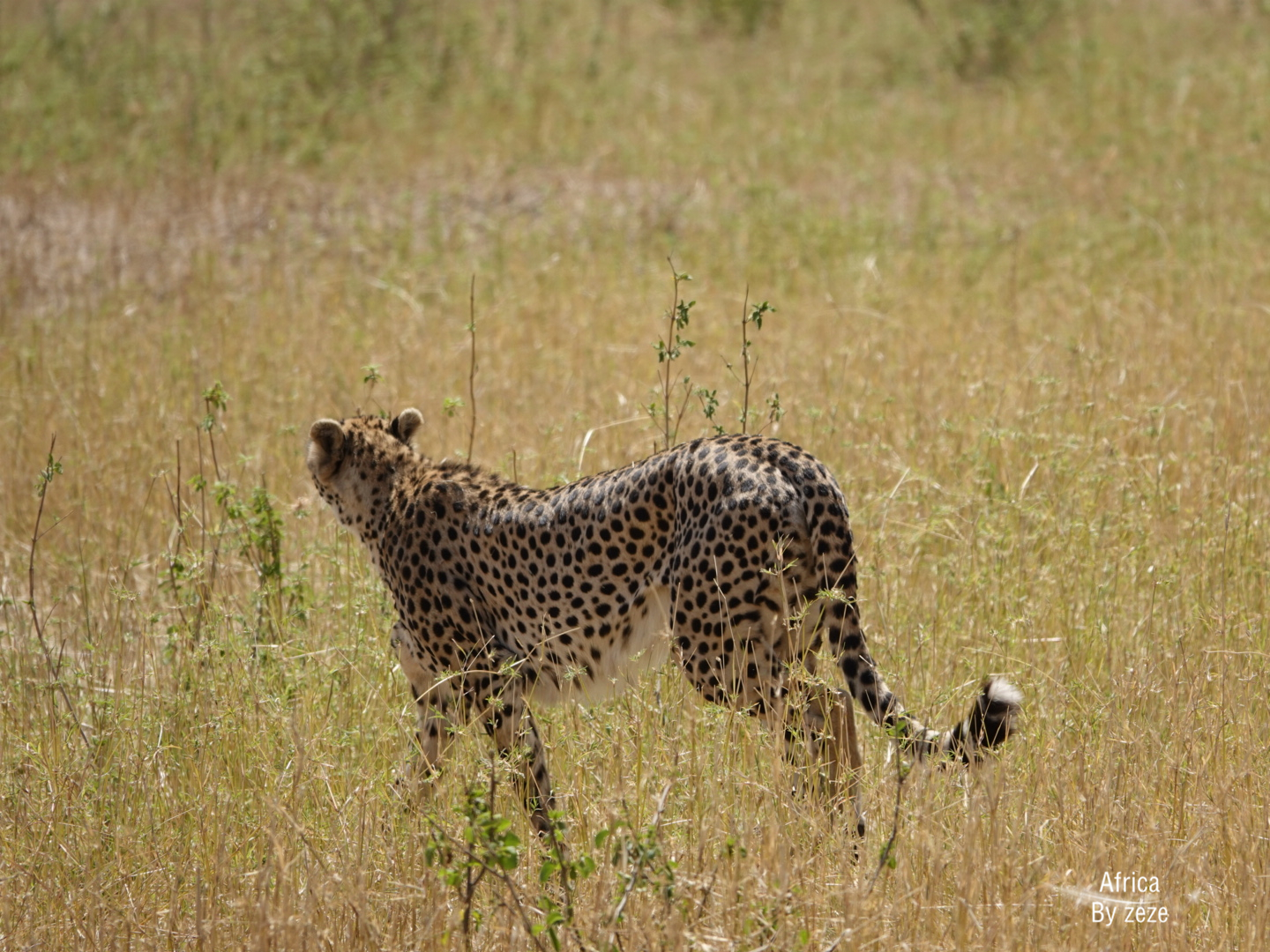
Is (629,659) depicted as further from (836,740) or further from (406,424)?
(406,424)

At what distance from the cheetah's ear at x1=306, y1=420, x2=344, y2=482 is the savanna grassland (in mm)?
462

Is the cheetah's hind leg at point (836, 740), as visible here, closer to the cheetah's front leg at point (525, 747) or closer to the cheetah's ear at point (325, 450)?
the cheetah's front leg at point (525, 747)

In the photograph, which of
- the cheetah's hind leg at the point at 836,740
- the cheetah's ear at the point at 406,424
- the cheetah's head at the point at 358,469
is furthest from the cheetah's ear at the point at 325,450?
the cheetah's hind leg at the point at 836,740

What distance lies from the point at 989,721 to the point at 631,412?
3469mm

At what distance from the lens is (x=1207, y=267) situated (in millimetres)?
8234

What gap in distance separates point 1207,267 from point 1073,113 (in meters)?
3.65

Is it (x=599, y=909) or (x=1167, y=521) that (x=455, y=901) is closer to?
(x=599, y=909)

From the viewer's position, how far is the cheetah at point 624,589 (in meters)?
3.54

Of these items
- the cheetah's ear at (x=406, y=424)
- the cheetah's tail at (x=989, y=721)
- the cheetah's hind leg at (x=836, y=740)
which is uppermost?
the cheetah's ear at (x=406, y=424)

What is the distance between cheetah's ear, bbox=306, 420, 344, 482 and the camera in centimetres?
445

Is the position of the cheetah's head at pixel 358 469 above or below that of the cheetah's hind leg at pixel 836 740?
above

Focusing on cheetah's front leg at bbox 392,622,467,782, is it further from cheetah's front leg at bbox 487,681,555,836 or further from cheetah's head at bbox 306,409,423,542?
cheetah's head at bbox 306,409,423,542

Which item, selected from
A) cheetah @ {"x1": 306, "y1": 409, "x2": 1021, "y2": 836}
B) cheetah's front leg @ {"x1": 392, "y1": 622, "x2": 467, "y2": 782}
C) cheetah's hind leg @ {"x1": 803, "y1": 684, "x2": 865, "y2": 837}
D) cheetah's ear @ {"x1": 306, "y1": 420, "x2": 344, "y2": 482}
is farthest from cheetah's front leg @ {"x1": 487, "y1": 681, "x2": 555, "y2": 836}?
cheetah's ear @ {"x1": 306, "y1": 420, "x2": 344, "y2": 482}

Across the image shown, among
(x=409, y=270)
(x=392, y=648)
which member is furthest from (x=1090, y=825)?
(x=409, y=270)
